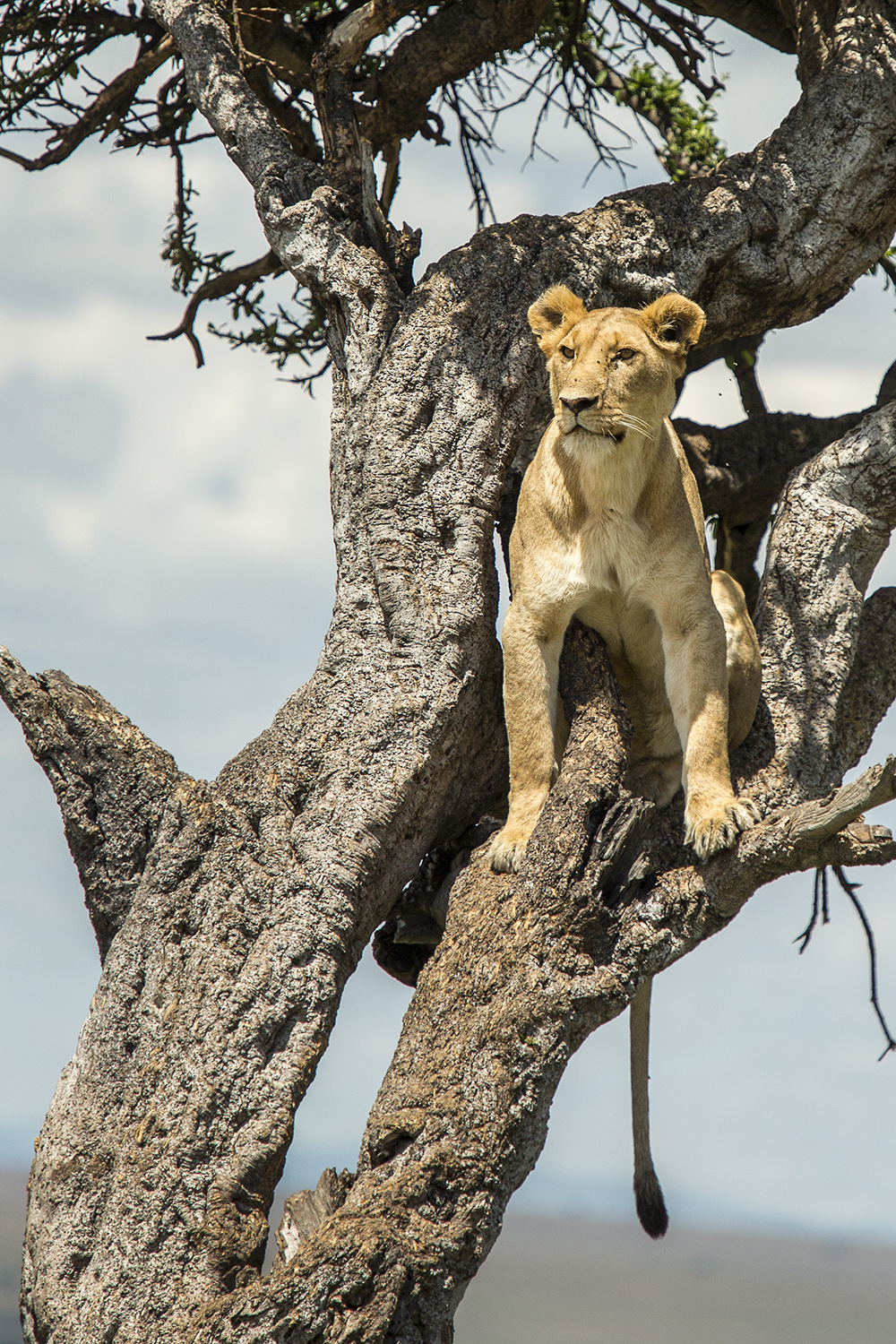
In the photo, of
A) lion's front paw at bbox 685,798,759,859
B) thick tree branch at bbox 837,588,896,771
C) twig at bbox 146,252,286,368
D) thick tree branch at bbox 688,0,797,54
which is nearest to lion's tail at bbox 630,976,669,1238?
lion's front paw at bbox 685,798,759,859

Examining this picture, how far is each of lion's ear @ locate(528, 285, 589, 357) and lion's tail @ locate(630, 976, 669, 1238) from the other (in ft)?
9.51

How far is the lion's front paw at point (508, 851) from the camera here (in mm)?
4840

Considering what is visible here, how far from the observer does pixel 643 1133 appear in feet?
19.1

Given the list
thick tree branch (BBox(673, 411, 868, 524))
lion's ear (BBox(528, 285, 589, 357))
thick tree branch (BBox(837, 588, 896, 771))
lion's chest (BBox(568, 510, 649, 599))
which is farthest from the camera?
thick tree branch (BBox(673, 411, 868, 524))

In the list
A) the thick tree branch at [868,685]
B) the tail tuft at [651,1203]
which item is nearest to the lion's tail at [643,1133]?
the tail tuft at [651,1203]

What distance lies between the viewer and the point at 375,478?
557 cm

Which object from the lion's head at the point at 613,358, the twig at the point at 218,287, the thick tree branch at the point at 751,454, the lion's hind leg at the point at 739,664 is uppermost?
the twig at the point at 218,287

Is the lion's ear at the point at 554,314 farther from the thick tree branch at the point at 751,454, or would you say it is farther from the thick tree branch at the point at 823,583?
the thick tree branch at the point at 751,454

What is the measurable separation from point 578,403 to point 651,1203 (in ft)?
11.8

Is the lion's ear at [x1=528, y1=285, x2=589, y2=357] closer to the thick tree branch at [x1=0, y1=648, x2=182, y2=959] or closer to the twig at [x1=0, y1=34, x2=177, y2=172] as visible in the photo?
the thick tree branch at [x1=0, y1=648, x2=182, y2=959]

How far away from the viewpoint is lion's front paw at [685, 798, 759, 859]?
15.5ft

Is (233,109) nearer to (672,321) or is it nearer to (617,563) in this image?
(672,321)

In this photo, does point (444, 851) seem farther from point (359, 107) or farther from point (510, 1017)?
point (359, 107)

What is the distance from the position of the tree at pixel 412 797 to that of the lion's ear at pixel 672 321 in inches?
31.7
